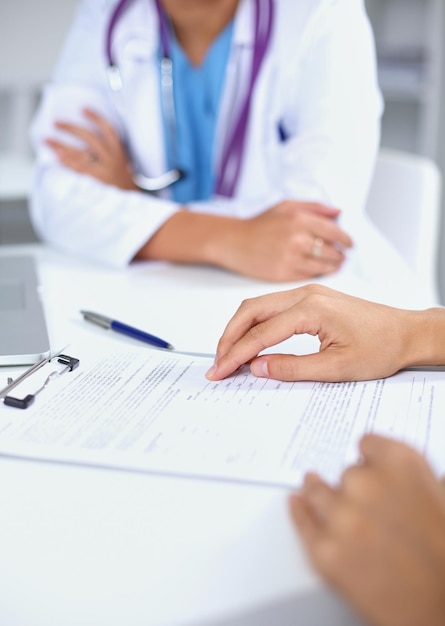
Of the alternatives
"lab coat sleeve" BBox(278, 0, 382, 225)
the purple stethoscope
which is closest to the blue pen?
"lab coat sleeve" BBox(278, 0, 382, 225)

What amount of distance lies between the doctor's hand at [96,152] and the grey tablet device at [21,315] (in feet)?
0.68

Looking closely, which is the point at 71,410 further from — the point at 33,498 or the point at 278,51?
the point at 278,51

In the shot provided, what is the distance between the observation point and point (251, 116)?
45.8 inches

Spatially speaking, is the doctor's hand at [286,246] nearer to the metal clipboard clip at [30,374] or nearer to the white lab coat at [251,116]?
the white lab coat at [251,116]

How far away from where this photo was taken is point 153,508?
1.42ft

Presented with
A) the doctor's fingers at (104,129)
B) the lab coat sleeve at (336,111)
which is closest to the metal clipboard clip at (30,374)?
the lab coat sleeve at (336,111)

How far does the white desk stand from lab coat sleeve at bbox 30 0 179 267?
57 cm

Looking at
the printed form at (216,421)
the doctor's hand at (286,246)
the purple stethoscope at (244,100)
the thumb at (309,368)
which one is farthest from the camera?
the purple stethoscope at (244,100)

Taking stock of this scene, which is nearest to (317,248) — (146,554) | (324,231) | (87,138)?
(324,231)

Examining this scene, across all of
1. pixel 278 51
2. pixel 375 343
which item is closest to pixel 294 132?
pixel 278 51

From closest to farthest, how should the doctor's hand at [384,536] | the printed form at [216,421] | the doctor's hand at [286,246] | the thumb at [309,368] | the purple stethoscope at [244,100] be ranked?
the doctor's hand at [384,536] → the printed form at [216,421] → the thumb at [309,368] → the doctor's hand at [286,246] → the purple stethoscope at [244,100]

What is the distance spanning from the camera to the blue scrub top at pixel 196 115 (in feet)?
3.92

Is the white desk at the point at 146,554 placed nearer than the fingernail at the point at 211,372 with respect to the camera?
Yes

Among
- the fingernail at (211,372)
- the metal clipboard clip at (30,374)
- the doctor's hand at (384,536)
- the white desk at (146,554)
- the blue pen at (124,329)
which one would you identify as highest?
the doctor's hand at (384,536)
